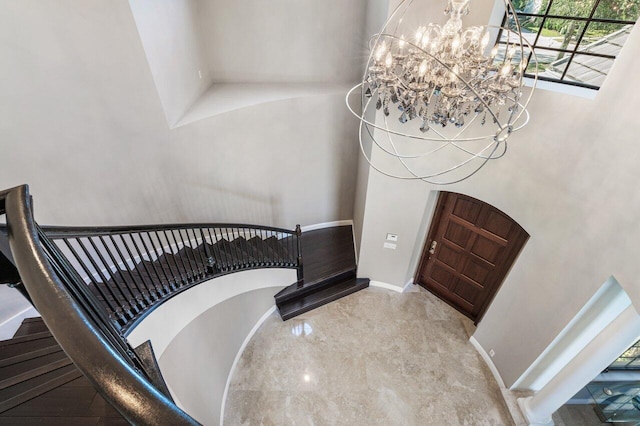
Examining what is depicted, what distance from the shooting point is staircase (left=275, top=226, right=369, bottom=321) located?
205 inches

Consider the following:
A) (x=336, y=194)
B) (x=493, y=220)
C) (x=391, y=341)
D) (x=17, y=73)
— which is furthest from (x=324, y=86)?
(x=391, y=341)

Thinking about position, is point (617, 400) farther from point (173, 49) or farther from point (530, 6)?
point (173, 49)

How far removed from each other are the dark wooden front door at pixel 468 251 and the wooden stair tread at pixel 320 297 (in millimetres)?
1217

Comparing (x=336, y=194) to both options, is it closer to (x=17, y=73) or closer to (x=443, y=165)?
(x=443, y=165)

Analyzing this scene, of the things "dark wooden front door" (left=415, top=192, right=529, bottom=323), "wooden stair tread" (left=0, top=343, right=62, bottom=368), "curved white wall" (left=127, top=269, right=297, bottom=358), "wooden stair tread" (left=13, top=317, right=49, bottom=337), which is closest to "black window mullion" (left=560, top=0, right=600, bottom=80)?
"dark wooden front door" (left=415, top=192, right=529, bottom=323)

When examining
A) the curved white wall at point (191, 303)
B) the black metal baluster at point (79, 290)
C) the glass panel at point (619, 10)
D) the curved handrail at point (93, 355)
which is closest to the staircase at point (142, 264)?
the curved white wall at point (191, 303)

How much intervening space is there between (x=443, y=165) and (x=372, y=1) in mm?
2538

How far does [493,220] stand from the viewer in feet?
13.5

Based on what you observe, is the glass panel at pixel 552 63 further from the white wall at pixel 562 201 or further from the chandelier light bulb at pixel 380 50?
the chandelier light bulb at pixel 380 50

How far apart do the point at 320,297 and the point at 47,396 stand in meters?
3.94

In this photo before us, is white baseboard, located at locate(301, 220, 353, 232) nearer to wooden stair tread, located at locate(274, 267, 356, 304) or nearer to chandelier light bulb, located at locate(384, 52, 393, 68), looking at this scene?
wooden stair tread, located at locate(274, 267, 356, 304)

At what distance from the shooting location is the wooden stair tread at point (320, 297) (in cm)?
512

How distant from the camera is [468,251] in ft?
15.2

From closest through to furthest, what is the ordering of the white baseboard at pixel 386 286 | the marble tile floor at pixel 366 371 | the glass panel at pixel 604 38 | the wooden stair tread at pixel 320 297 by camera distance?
the glass panel at pixel 604 38 → the marble tile floor at pixel 366 371 → the wooden stair tread at pixel 320 297 → the white baseboard at pixel 386 286
